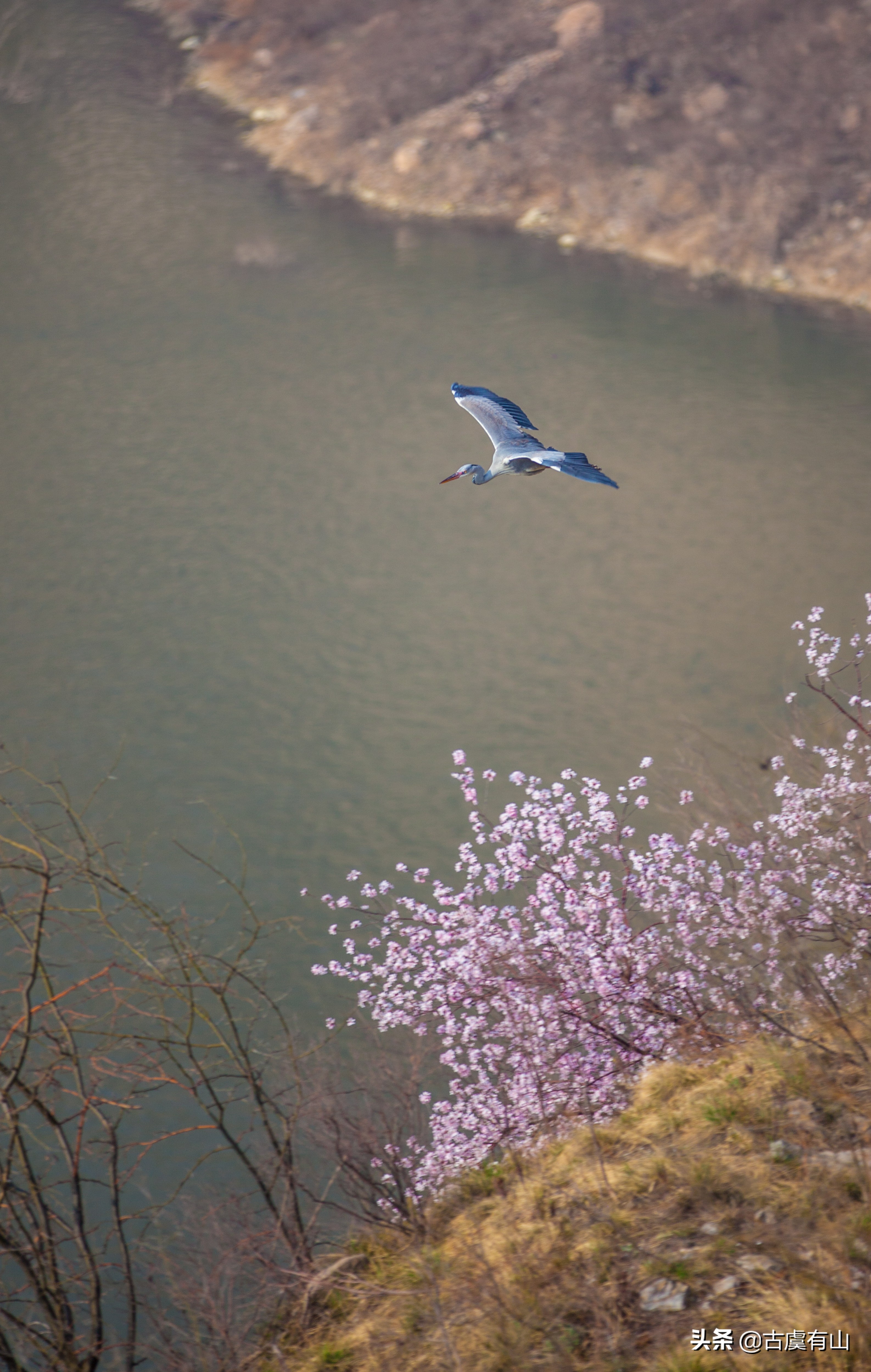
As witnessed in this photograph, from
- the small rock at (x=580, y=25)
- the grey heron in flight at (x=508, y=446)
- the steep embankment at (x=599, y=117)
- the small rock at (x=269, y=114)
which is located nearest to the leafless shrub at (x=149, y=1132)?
the grey heron in flight at (x=508, y=446)

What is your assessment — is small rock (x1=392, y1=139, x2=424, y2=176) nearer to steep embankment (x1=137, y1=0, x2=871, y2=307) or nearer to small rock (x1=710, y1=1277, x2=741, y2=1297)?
steep embankment (x1=137, y1=0, x2=871, y2=307)

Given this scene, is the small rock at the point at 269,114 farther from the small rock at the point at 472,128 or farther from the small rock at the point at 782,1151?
the small rock at the point at 782,1151

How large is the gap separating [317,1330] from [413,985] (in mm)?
2851

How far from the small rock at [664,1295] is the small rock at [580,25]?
27.1m

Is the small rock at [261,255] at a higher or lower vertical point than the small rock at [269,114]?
lower

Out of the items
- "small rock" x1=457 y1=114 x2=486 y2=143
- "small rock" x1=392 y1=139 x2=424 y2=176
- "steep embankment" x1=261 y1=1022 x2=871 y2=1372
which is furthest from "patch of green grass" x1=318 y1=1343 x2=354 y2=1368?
"small rock" x1=457 y1=114 x2=486 y2=143

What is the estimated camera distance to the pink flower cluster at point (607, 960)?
7176 mm

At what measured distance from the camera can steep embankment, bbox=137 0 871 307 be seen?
22188 mm

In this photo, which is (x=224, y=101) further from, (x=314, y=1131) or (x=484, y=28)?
(x=314, y=1131)

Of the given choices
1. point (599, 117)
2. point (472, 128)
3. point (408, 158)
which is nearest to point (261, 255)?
point (408, 158)

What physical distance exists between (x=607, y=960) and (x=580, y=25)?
25550 millimetres

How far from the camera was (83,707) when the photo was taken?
1349 centimetres

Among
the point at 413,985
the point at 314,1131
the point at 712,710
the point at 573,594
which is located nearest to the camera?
the point at 314,1131

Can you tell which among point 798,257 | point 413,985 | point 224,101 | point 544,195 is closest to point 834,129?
point 798,257
